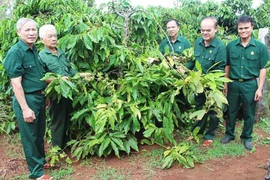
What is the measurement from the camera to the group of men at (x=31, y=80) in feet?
10.3

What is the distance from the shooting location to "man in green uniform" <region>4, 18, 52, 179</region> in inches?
123

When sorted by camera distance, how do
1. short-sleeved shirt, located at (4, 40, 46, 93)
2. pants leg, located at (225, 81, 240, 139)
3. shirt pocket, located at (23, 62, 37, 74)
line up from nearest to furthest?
short-sleeved shirt, located at (4, 40, 46, 93)
shirt pocket, located at (23, 62, 37, 74)
pants leg, located at (225, 81, 240, 139)

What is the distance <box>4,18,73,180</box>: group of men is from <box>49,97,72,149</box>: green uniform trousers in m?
0.35

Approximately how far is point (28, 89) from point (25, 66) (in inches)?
9.3

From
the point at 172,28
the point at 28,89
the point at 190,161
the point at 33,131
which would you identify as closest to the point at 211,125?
the point at 190,161

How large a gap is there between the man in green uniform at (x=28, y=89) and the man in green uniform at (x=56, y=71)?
0.32m

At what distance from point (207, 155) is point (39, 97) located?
2115 millimetres

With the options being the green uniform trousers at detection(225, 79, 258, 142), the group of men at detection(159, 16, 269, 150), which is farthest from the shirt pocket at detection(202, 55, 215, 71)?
the green uniform trousers at detection(225, 79, 258, 142)

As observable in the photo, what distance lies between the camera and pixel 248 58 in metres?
3.99

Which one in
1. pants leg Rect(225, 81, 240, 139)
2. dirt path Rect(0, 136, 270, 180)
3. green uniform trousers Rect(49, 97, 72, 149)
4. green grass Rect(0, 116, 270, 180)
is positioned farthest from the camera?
pants leg Rect(225, 81, 240, 139)

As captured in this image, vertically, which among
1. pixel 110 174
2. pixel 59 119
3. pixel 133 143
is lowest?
pixel 110 174

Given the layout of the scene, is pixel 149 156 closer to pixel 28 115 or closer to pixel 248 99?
pixel 248 99

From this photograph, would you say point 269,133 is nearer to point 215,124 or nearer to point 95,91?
point 215,124

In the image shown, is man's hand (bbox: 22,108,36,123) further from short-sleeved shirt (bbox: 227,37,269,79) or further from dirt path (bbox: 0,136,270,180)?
short-sleeved shirt (bbox: 227,37,269,79)
